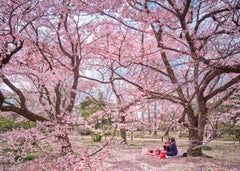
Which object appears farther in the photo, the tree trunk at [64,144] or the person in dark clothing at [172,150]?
the person in dark clothing at [172,150]

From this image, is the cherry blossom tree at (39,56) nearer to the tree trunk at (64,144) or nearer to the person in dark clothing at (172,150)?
the tree trunk at (64,144)

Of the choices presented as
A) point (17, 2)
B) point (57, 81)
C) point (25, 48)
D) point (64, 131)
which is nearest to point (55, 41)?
point (25, 48)

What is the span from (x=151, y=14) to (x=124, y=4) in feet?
2.25

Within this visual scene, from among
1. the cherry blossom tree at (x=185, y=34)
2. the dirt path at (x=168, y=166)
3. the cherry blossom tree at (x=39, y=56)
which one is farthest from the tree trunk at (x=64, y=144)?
the cherry blossom tree at (x=185, y=34)

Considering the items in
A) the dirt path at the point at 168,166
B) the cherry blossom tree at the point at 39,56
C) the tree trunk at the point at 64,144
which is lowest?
the dirt path at the point at 168,166

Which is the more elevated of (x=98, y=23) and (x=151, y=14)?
(x=98, y=23)

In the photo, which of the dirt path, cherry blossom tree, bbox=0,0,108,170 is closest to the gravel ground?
the dirt path

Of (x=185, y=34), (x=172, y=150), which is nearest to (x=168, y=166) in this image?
(x=172, y=150)

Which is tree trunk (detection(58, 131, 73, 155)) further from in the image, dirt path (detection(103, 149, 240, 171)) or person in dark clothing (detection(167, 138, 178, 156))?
person in dark clothing (detection(167, 138, 178, 156))

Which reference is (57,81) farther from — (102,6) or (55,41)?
(102,6)

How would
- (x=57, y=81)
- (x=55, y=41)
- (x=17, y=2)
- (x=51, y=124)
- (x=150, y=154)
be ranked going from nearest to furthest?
(x=17, y=2), (x=51, y=124), (x=57, y=81), (x=55, y=41), (x=150, y=154)

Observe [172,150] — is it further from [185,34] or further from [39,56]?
[185,34]

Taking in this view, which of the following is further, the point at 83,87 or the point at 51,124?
the point at 83,87

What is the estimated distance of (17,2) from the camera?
421 centimetres
